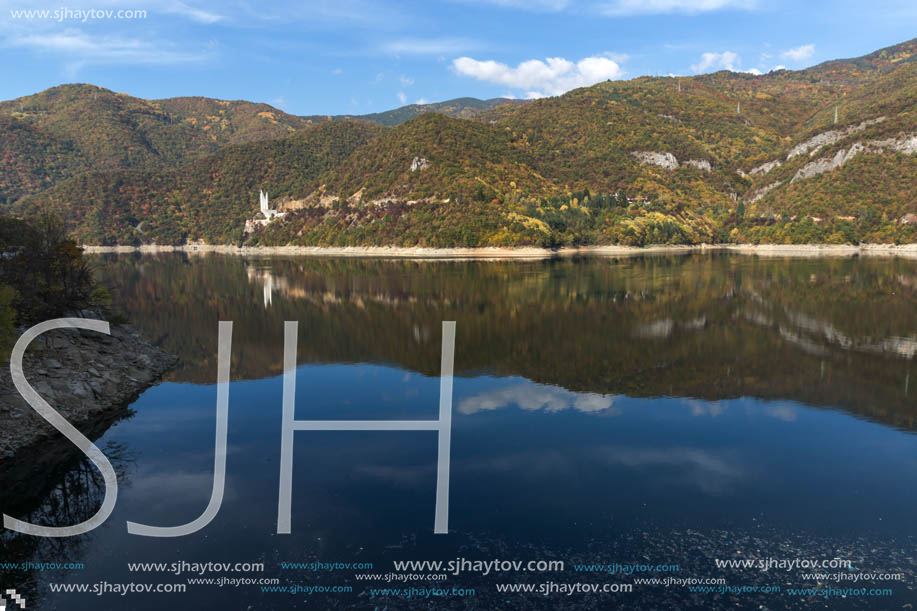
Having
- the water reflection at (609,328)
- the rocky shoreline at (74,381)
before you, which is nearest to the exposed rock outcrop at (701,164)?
the water reflection at (609,328)

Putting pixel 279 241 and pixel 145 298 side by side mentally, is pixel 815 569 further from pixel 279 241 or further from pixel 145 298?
pixel 279 241

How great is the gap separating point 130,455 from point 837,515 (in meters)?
19.5

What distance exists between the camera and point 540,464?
53.1 ft

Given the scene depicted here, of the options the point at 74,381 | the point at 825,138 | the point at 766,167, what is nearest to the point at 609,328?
the point at 74,381

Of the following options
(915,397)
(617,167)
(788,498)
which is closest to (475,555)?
(788,498)

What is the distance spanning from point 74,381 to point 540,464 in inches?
737

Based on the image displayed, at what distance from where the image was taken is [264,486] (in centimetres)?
1498

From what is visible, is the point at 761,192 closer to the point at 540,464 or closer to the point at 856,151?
the point at 856,151

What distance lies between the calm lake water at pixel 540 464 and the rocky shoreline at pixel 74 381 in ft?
4.44

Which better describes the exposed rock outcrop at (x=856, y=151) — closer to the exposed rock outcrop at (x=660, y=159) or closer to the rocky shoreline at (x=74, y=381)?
the exposed rock outcrop at (x=660, y=159)

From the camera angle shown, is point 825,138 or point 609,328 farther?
point 825,138

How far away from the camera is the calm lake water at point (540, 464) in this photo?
1108 cm

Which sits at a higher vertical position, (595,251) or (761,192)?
(761,192)

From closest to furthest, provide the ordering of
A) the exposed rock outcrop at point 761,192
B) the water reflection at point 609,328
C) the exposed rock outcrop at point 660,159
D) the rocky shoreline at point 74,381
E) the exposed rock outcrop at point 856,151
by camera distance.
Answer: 1. the rocky shoreline at point 74,381
2. the water reflection at point 609,328
3. the exposed rock outcrop at point 856,151
4. the exposed rock outcrop at point 761,192
5. the exposed rock outcrop at point 660,159
